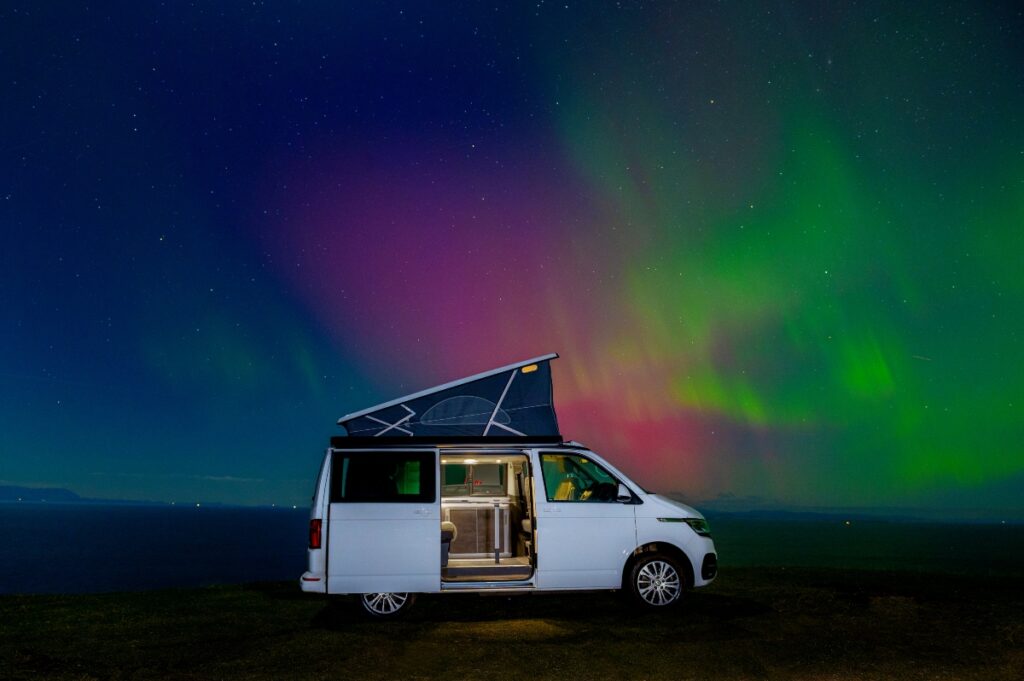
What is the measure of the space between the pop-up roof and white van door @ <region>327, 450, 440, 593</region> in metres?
0.38

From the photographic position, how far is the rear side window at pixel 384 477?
30.4 ft

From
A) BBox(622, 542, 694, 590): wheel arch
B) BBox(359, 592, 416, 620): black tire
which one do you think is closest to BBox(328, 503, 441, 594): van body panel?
BBox(359, 592, 416, 620): black tire

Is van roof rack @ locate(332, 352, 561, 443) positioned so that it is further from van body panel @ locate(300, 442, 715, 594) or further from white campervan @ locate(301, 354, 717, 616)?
van body panel @ locate(300, 442, 715, 594)

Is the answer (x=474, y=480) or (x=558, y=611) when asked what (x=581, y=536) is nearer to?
(x=558, y=611)

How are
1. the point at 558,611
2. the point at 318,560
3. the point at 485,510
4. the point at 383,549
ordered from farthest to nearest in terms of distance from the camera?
1. the point at 485,510
2. the point at 558,611
3. the point at 383,549
4. the point at 318,560

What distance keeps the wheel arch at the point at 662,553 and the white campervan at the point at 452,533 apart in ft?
0.04

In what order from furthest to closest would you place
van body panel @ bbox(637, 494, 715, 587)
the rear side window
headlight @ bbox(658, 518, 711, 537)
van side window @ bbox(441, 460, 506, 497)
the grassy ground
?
van side window @ bbox(441, 460, 506, 497)
headlight @ bbox(658, 518, 711, 537)
van body panel @ bbox(637, 494, 715, 587)
the rear side window
the grassy ground

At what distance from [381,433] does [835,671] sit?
5300 millimetres

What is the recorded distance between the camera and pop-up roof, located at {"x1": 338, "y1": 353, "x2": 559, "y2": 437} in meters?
9.55

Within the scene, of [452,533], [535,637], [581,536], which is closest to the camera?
[535,637]

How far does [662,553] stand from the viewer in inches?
382

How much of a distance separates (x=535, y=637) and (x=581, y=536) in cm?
159

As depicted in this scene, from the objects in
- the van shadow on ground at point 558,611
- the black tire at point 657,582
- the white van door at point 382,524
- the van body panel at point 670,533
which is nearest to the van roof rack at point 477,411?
the white van door at point 382,524

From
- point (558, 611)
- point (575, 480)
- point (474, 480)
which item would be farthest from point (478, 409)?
point (558, 611)
